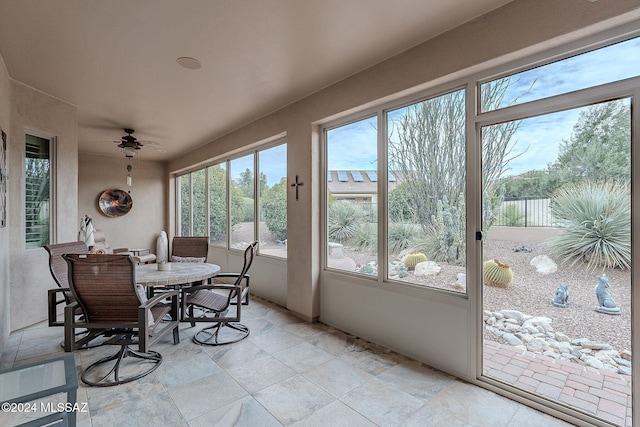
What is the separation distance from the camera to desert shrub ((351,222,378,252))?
3.18 metres

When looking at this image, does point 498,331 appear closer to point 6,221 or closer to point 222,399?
point 222,399

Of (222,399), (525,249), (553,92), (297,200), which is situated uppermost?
(553,92)

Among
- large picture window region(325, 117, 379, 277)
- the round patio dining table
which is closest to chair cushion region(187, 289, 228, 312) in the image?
the round patio dining table

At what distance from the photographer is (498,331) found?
7.52ft

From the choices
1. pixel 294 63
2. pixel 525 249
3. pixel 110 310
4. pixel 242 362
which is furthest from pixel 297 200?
pixel 525 249

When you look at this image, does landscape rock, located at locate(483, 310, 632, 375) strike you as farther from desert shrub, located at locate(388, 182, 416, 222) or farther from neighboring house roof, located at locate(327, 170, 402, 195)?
neighboring house roof, located at locate(327, 170, 402, 195)

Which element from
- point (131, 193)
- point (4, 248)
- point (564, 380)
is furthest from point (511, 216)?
point (131, 193)

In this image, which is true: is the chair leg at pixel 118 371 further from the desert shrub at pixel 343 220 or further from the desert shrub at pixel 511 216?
the desert shrub at pixel 511 216

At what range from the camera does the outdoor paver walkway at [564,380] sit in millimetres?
1808

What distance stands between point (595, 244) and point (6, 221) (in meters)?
5.00

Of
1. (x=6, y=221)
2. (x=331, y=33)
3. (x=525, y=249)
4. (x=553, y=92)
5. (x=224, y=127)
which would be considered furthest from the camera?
(x=224, y=127)

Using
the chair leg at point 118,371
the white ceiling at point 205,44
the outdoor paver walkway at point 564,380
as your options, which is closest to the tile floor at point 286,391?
the chair leg at point 118,371

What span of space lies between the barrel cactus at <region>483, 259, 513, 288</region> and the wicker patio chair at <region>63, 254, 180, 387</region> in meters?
2.53

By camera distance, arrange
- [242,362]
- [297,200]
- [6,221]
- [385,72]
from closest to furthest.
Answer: [242,362]
[385,72]
[6,221]
[297,200]
